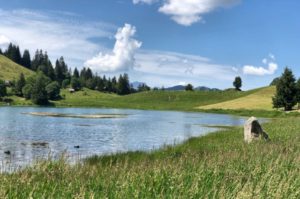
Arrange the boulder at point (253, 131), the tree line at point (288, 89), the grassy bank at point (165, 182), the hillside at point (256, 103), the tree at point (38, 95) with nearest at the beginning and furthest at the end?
the grassy bank at point (165, 182) < the boulder at point (253, 131) < the tree line at point (288, 89) < the hillside at point (256, 103) < the tree at point (38, 95)

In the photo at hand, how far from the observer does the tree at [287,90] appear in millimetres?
112938

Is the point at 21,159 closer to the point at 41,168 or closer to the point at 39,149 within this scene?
the point at 39,149

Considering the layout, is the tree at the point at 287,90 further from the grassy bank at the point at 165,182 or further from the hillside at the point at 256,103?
the grassy bank at the point at 165,182

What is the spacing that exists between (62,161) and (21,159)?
14.9 m

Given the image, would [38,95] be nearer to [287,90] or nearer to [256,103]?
[256,103]

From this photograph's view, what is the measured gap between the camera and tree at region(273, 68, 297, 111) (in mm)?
112938

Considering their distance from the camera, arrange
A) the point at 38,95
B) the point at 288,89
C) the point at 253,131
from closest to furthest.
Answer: the point at 253,131
the point at 288,89
the point at 38,95

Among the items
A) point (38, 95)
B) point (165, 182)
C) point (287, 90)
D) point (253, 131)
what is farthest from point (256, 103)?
point (165, 182)

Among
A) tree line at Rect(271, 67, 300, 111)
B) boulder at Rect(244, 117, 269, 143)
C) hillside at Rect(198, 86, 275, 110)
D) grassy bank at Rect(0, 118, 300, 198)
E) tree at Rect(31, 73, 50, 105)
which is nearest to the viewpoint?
grassy bank at Rect(0, 118, 300, 198)

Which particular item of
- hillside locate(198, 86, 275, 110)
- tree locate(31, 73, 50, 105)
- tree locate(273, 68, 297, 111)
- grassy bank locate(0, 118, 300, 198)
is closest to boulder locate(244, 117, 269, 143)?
grassy bank locate(0, 118, 300, 198)

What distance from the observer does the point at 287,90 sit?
11275 cm

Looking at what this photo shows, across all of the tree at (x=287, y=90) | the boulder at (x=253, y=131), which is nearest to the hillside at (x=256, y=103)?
the tree at (x=287, y=90)

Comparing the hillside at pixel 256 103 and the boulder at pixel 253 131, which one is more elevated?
the hillside at pixel 256 103

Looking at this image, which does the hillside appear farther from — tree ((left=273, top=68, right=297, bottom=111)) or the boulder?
the boulder
